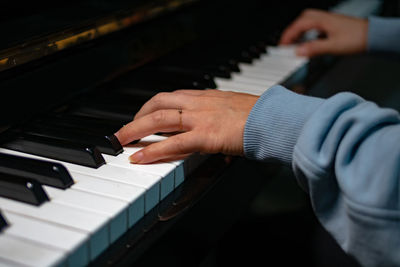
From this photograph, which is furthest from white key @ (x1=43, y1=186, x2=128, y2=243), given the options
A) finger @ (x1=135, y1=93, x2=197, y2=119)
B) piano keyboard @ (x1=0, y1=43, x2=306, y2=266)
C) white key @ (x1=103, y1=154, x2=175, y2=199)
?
finger @ (x1=135, y1=93, x2=197, y2=119)

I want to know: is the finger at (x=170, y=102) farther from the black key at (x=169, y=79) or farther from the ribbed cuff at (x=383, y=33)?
the ribbed cuff at (x=383, y=33)

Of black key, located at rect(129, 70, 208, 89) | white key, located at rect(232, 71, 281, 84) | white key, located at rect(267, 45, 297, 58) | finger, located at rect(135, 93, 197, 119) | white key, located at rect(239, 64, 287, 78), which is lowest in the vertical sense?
white key, located at rect(232, 71, 281, 84)

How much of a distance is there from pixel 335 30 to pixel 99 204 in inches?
46.8

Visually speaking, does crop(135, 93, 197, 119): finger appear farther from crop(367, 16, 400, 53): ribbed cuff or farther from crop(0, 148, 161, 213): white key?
crop(367, 16, 400, 53): ribbed cuff

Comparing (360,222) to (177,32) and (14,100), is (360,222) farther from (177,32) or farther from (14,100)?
(177,32)

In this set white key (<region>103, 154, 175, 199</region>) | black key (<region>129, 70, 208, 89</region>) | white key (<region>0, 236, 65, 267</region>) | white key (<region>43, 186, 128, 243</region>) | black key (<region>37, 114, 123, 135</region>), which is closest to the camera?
white key (<region>0, 236, 65, 267</region>)

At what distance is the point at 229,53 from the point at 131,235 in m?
0.84

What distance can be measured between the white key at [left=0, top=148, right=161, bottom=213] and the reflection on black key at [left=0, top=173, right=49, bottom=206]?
0.29 feet

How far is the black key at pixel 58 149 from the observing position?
78 centimetres

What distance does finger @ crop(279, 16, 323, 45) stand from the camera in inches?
62.5

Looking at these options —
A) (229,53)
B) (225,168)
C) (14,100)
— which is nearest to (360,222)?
(225,168)

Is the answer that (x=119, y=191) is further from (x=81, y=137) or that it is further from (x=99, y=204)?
(x=81, y=137)

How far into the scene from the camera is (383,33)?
1.64m

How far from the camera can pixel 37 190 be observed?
0.66m
